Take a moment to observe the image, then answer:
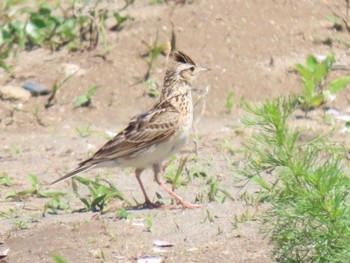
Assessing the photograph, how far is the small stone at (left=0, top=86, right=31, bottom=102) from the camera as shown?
34.6ft

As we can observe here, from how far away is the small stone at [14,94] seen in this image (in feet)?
34.6

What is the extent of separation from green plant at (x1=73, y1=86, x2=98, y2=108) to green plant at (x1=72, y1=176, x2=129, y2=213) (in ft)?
7.55

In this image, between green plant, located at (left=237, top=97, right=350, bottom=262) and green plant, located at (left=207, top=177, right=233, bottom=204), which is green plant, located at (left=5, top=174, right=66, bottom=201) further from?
green plant, located at (left=237, top=97, right=350, bottom=262)

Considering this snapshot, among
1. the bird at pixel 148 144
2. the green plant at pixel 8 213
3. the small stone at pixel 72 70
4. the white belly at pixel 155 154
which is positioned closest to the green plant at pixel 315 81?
the bird at pixel 148 144

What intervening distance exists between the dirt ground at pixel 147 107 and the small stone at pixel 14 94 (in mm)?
82

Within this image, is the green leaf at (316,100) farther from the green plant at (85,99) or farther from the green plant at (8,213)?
the green plant at (8,213)

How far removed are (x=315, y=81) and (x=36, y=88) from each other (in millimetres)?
2815

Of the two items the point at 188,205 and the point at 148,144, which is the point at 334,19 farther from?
the point at 188,205

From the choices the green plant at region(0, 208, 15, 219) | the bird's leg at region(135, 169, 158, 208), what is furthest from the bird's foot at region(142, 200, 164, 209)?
the green plant at region(0, 208, 15, 219)

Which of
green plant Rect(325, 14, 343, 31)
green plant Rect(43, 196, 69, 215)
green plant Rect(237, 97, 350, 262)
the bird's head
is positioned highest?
green plant Rect(237, 97, 350, 262)

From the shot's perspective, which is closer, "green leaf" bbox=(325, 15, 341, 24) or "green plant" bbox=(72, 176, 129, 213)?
"green plant" bbox=(72, 176, 129, 213)

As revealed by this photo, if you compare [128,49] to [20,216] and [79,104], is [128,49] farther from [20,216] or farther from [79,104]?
[20,216]

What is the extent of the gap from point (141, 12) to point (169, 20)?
0.69 metres

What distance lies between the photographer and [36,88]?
10648 mm
